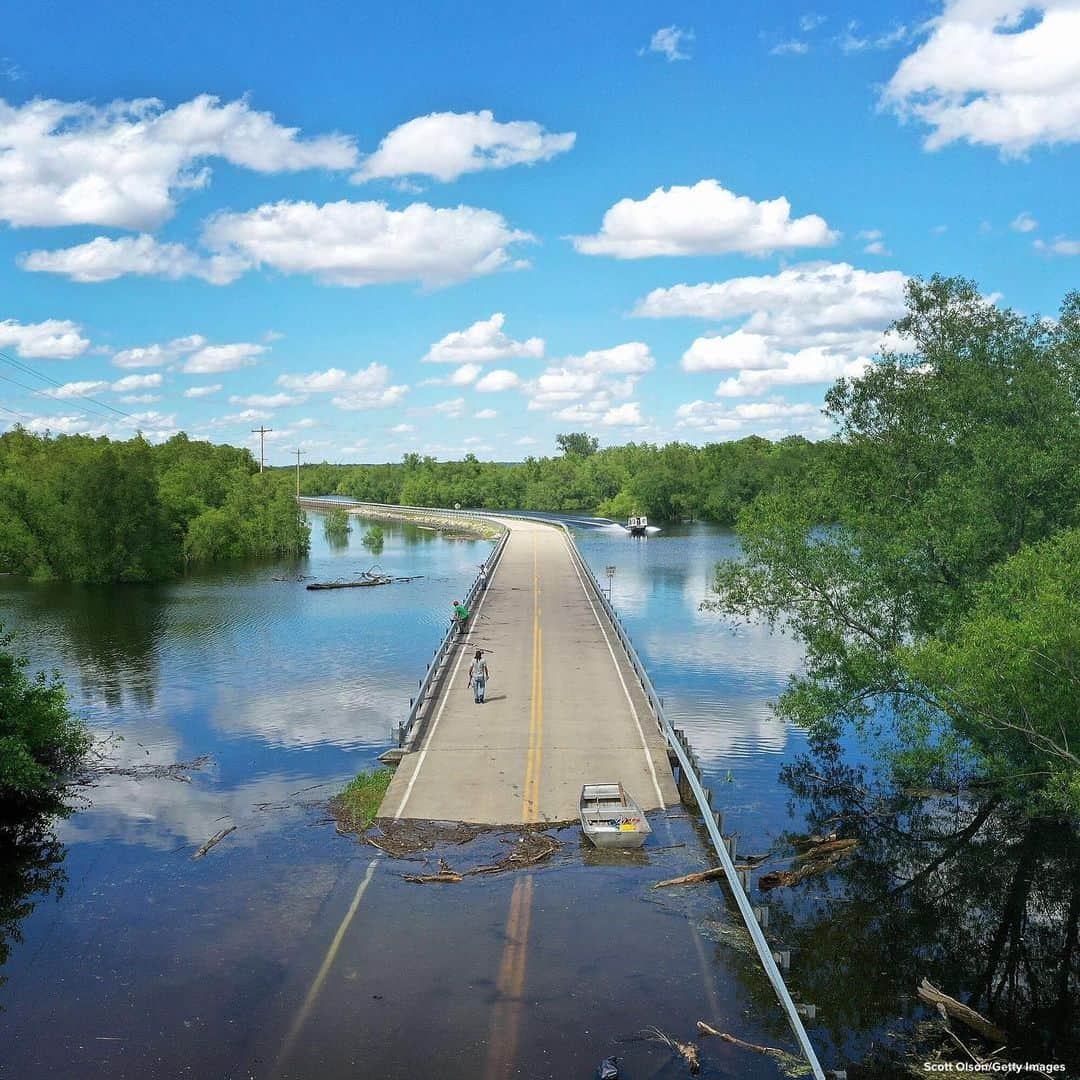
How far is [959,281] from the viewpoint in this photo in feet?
104

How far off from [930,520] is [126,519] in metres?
67.5

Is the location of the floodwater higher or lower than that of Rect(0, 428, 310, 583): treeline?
lower

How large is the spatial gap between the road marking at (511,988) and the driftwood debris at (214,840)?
26.6ft

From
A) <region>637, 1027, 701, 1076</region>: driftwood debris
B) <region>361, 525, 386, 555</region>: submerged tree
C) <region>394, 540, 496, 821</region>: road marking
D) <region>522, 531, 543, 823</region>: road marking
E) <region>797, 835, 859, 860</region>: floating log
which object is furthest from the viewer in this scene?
<region>361, 525, 386, 555</region>: submerged tree

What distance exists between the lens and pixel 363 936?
1819 cm

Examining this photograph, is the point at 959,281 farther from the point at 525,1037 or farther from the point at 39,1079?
the point at 39,1079

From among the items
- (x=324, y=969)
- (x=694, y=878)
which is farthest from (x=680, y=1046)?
(x=324, y=969)

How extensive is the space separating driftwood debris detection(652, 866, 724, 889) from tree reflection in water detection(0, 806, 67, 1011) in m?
12.8

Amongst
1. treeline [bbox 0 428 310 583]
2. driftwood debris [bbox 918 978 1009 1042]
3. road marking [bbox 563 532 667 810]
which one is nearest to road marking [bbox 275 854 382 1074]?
road marking [bbox 563 532 667 810]

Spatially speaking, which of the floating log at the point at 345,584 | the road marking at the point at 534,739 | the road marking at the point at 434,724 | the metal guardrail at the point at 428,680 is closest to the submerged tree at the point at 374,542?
the floating log at the point at 345,584

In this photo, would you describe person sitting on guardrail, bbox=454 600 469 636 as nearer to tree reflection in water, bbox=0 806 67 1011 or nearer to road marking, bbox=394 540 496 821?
road marking, bbox=394 540 496 821

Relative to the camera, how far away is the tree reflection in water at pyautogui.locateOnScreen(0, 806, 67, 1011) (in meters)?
20.6

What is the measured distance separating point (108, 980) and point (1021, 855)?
20758mm

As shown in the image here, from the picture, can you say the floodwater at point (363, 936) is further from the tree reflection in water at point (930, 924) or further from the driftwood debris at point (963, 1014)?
the driftwood debris at point (963, 1014)
